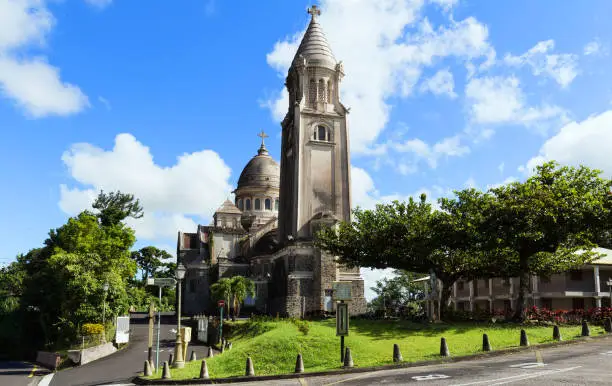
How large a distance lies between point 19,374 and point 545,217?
30.8 metres

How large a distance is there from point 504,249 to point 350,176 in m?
29.3

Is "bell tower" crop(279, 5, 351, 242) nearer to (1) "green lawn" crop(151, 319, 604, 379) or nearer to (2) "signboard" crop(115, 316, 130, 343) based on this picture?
(2) "signboard" crop(115, 316, 130, 343)

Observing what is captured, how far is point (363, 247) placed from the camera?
125ft

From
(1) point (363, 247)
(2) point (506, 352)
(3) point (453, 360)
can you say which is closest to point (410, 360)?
(3) point (453, 360)

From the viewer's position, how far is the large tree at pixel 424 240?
33.6 metres

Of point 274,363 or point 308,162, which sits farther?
point 308,162

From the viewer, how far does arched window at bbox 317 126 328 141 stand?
202ft

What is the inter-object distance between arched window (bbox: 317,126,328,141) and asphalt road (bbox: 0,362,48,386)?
34.6 metres

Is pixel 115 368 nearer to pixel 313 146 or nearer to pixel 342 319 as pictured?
pixel 342 319

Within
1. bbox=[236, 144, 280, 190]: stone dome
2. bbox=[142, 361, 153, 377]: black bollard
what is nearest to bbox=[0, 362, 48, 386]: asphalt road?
bbox=[142, 361, 153, 377]: black bollard

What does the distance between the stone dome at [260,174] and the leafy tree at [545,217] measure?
165ft

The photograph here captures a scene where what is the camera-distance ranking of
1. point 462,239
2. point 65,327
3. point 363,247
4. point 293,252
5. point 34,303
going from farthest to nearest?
point 293,252 → point 34,303 → point 65,327 → point 363,247 → point 462,239

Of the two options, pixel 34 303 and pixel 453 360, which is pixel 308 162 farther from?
pixel 453 360

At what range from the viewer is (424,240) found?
112 ft
